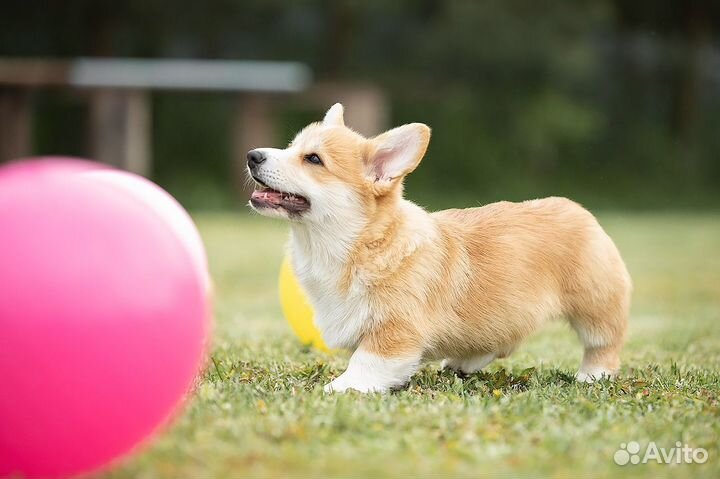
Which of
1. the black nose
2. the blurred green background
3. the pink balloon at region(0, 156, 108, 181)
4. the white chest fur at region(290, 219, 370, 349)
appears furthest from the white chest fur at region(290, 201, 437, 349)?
the blurred green background

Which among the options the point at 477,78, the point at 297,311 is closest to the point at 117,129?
the point at 477,78

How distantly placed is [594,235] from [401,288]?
3.47ft

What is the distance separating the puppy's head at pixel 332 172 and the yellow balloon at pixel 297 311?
1132 mm

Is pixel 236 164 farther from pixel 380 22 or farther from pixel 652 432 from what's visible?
pixel 652 432

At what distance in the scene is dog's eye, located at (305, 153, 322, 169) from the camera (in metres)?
4.33

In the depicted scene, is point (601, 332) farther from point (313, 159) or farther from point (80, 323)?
point (80, 323)

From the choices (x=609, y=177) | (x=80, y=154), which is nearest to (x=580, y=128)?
(x=609, y=177)

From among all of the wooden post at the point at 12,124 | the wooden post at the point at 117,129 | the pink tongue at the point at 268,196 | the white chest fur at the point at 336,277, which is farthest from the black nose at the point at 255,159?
the wooden post at the point at 12,124

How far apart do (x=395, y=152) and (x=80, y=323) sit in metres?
1.98

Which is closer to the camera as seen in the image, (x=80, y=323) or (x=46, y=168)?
(x=80, y=323)

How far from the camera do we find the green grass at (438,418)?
307 centimetres

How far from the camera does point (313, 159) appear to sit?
433 cm

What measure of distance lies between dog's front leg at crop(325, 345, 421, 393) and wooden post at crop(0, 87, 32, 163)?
43.6ft

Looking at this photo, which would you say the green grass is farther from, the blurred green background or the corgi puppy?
the blurred green background
